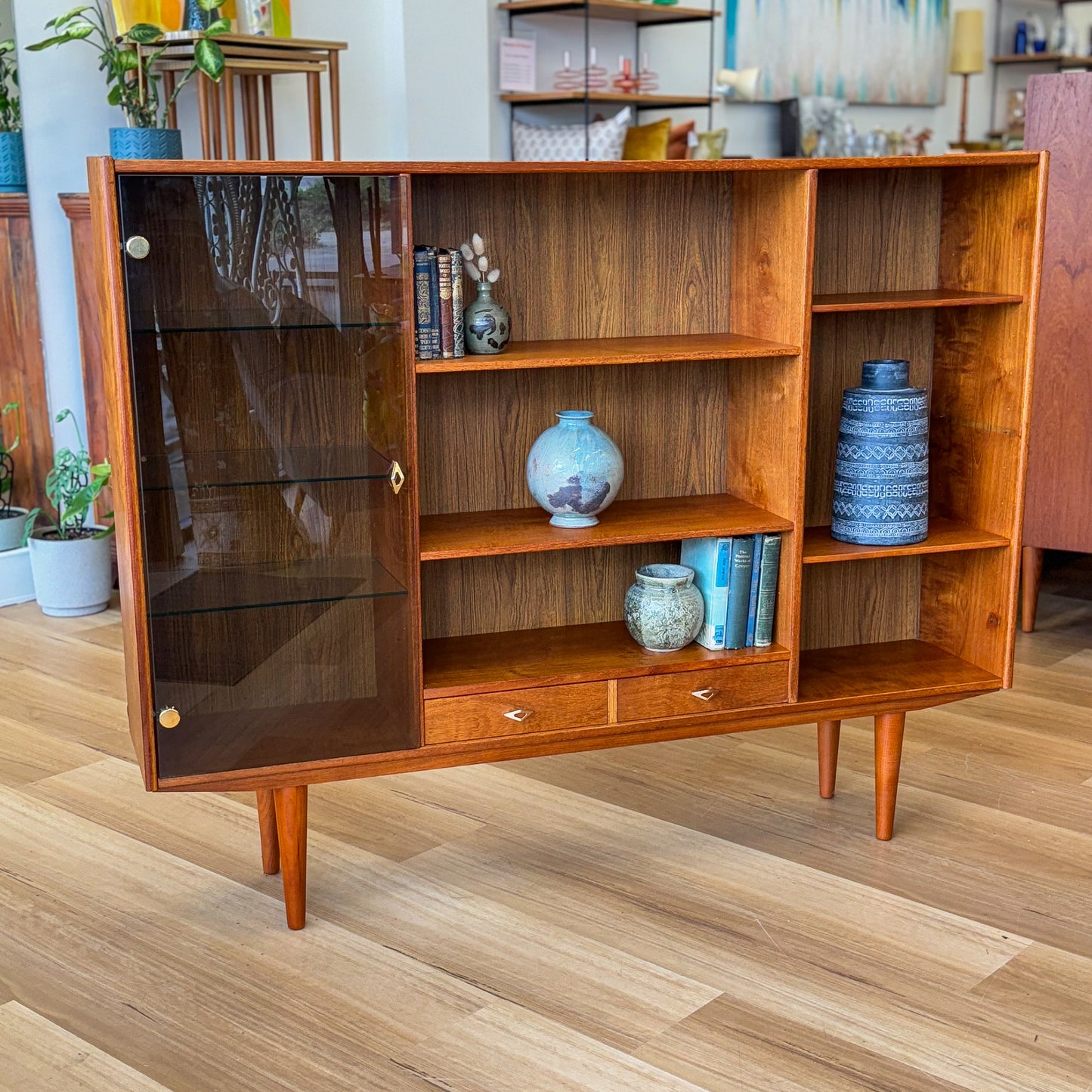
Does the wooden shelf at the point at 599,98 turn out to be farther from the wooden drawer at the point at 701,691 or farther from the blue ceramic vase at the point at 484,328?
the wooden drawer at the point at 701,691

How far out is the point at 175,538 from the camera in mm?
1990

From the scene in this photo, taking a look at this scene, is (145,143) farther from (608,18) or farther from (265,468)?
(608,18)

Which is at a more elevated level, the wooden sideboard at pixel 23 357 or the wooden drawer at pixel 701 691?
the wooden sideboard at pixel 23 357

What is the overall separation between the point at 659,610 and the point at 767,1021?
0.68 m

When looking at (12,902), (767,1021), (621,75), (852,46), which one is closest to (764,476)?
(767,1021)

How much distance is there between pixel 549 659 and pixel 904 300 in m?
0.84

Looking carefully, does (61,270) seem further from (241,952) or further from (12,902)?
(241,952)

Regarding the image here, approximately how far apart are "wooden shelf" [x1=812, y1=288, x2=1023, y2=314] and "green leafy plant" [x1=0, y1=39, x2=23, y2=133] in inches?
109

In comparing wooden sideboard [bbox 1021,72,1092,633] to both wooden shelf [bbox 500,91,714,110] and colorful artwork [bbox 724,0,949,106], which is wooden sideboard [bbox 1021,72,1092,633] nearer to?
wooden shelf [bbox 500,91,714,110]

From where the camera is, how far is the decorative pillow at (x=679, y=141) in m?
5.76

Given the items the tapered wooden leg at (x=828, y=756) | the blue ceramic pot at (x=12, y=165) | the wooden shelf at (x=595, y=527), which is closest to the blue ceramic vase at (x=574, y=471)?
the wooden shelf at (x=595, y=527)

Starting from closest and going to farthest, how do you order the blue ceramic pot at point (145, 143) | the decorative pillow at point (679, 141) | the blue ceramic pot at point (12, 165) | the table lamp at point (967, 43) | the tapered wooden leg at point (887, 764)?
the tapered wooden leg at point (887, 764) → the blue ceramic pot at point (145, 143) → the blue ceramic pot at point (12, 165) → the decorative pillow at point (679, 141) → the table lamp at point (967, 43)

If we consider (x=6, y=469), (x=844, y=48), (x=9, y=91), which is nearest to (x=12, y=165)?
(x=9, y=91)

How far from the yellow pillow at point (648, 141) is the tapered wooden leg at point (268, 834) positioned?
12.7 ft
